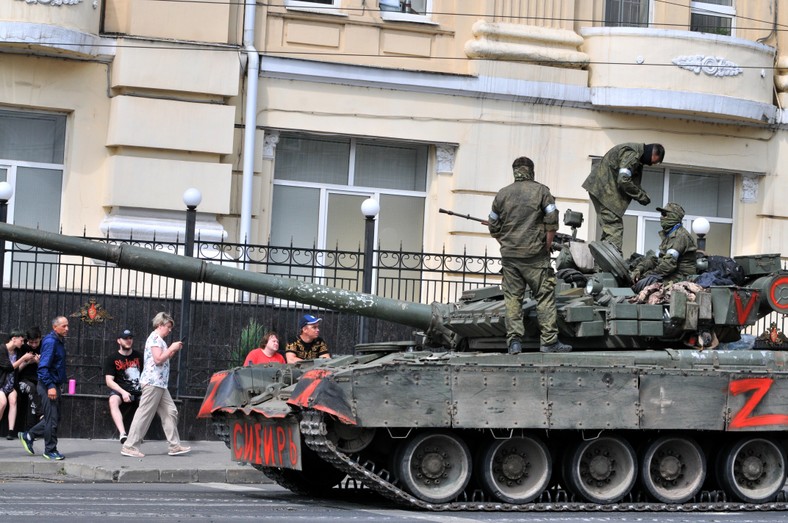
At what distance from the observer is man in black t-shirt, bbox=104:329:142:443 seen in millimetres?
16953

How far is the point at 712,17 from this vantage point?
73.0 ft

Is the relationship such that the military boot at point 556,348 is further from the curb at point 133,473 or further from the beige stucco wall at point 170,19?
the beige stucco wall at point 170,19

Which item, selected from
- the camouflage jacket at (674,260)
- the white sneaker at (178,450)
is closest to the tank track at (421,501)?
the camouflage jacket at (674,260)

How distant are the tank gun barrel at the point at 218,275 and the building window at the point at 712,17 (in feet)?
31.5

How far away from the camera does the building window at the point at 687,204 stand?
22.4m

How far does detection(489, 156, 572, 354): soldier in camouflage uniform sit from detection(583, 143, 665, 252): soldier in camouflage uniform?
54.9 inches

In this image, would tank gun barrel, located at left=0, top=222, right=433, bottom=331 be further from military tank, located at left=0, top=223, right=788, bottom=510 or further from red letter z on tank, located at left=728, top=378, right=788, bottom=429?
red letter z on tank, located at left=728, top=378, right=788, bottom=429

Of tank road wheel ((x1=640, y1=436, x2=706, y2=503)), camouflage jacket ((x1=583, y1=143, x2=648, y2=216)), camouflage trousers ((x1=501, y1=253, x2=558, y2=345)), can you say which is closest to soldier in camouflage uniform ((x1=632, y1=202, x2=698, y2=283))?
camouflage jacket ((x1=583, y1=143, x2=648, y2=216))

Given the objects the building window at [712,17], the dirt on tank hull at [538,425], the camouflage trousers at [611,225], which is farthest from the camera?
the building window at [712,17]

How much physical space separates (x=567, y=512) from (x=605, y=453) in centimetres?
72

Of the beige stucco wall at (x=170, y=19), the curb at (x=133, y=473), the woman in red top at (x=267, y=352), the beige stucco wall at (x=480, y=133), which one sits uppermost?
the beige stucco wall at (x=170, y=19)

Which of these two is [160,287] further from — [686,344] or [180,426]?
[686,344]

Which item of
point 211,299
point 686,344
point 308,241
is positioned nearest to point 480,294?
point 686,344

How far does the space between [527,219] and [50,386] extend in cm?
550
